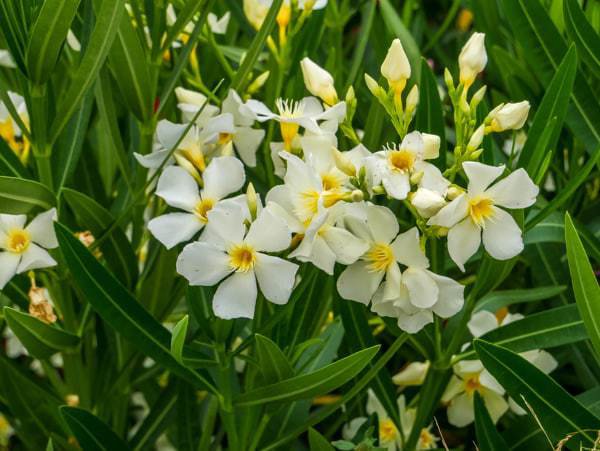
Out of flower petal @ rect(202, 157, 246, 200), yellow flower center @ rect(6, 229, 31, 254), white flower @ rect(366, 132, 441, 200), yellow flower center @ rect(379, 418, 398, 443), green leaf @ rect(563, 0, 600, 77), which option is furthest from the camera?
yellow flower center @ rect(379, 418, 398, 443)

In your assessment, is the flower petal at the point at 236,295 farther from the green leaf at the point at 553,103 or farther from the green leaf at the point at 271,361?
the green leaf at the point at 553,103

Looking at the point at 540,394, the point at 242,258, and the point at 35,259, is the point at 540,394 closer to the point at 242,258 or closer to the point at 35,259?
the point at 242,258

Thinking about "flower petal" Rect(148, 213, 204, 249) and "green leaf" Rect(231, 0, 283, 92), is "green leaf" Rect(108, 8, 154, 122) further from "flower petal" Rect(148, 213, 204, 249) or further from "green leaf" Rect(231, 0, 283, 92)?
"flower petal" Rect(148, 213, 204, 249)

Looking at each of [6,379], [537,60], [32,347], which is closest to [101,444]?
[32,347]

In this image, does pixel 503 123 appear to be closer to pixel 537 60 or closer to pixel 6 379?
pixel 537 60

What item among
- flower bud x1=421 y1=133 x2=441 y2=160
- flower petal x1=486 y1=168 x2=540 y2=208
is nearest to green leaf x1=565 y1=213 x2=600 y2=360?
flower petal x1=486 y1=168 x2=540 y2=208
